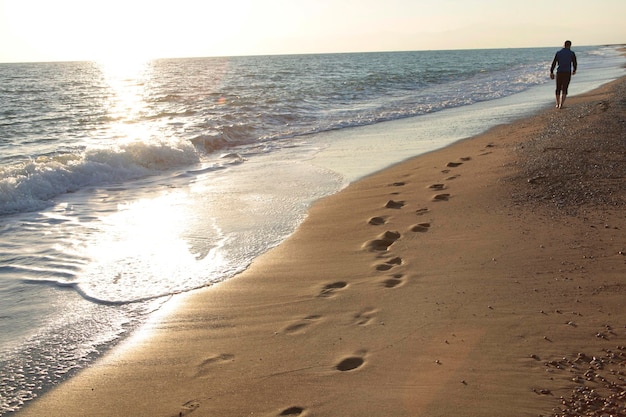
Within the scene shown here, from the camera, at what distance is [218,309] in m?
3.85

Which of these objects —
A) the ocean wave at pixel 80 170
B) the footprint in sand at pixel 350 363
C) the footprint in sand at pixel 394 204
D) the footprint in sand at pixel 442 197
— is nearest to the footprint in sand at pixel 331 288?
the footprint in sand at pixel 350 363

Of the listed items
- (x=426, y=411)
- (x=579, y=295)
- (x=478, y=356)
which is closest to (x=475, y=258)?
(x=579, y=295)

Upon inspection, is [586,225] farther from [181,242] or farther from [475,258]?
[181,242]

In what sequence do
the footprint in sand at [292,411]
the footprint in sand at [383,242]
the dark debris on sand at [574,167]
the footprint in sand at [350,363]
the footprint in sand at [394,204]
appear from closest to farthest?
1. the footprint in sand at [292,411]
2. the footprint in sand at [350,363]
3. the footprint in sand at [383,242]
4. the dark debris on sand at [574,167]
5. the footprint in sand at [394,204]

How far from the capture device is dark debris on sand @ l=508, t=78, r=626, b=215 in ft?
17.6

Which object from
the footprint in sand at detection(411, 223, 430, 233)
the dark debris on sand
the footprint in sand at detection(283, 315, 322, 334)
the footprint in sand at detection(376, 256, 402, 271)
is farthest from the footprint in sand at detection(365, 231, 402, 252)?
the dark debris on sand

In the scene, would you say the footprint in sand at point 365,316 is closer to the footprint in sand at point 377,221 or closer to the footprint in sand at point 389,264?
the footprint in sand at point 389,264

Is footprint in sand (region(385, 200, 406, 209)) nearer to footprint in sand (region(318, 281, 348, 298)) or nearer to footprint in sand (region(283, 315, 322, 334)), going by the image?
footprint in sand (region(318, 281, 348, 298))

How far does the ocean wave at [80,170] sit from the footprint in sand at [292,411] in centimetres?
567

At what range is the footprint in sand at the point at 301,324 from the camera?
3.45 meters

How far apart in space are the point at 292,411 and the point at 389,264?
200cm

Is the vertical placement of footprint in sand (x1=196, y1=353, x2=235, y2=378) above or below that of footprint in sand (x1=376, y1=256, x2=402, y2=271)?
below

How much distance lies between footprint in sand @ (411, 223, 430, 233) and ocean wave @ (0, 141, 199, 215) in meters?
4.95

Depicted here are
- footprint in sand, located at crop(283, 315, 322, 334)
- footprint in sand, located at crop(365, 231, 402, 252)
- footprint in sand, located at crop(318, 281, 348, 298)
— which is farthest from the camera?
footprint in sand, located at crop(365, 231, 402, 252)
